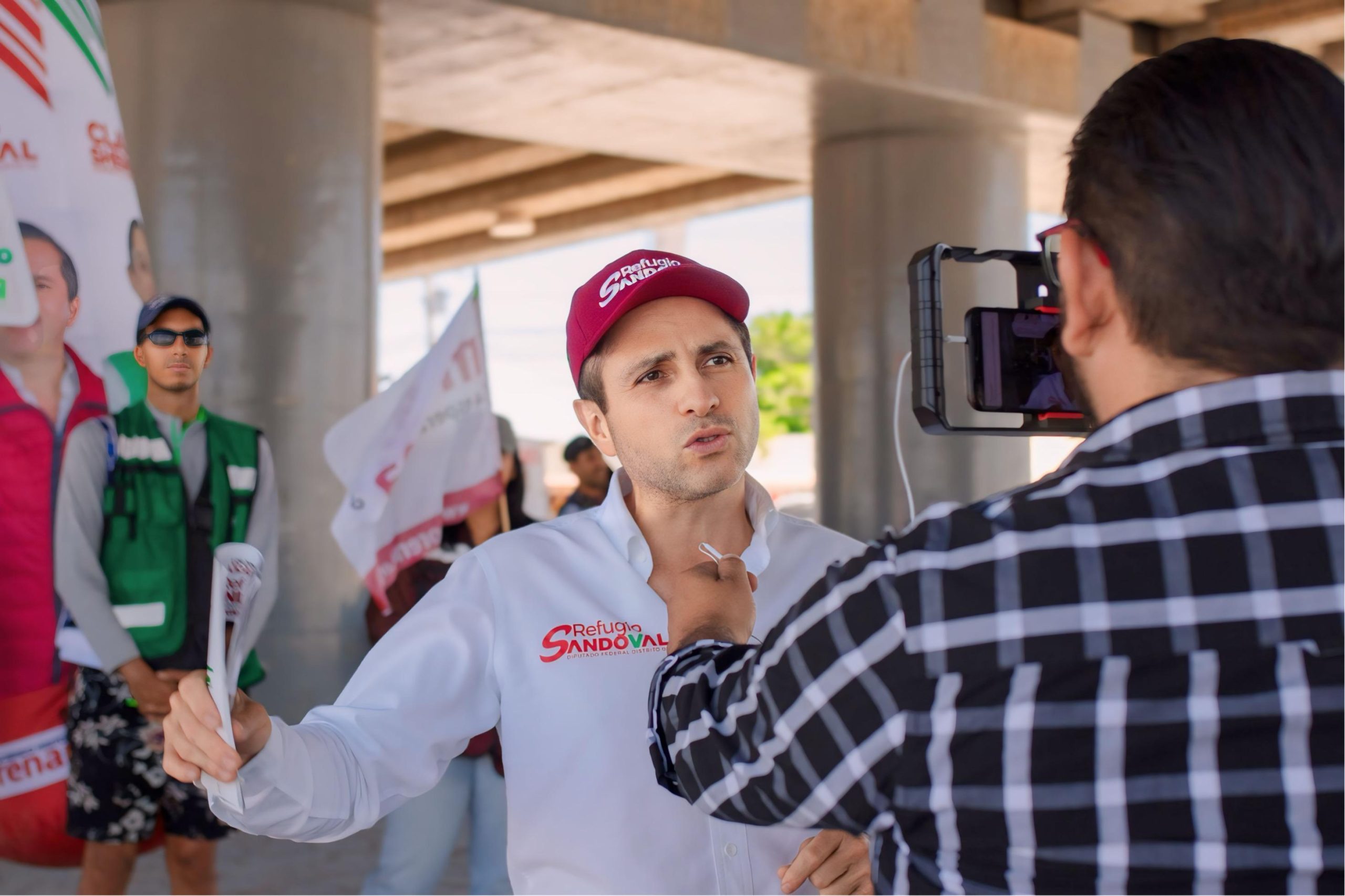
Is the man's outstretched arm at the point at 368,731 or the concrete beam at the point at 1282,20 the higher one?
the concrete beam at the point at 1282,20

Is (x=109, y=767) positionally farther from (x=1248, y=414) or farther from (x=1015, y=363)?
(x=1248, y=414)

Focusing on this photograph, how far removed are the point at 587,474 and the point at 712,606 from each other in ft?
21.0

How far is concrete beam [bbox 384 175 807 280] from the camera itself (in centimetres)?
1550

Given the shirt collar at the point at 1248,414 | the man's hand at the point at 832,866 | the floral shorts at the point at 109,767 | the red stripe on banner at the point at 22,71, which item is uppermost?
the red stripe on banner at the point at 22,71

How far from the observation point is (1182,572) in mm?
1116

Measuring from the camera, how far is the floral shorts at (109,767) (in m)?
3.94

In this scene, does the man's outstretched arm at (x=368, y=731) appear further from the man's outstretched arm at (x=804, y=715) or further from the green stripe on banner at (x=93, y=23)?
the green stripe on banner at (x=93, y=23)

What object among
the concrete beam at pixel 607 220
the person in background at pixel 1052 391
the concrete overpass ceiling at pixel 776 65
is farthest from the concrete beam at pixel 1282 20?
the person in background at pixel 1052 391

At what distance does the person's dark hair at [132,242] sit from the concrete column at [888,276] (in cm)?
713

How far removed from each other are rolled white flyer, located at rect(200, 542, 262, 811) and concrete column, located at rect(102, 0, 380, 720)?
5.52m

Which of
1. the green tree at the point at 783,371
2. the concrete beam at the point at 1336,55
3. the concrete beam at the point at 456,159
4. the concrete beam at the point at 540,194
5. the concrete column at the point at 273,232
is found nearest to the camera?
the concrete column at the point at 273,232

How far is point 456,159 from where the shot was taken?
14688mm

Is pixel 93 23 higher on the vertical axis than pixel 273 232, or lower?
higher

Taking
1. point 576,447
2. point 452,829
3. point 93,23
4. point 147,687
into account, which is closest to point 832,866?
point 452,829
